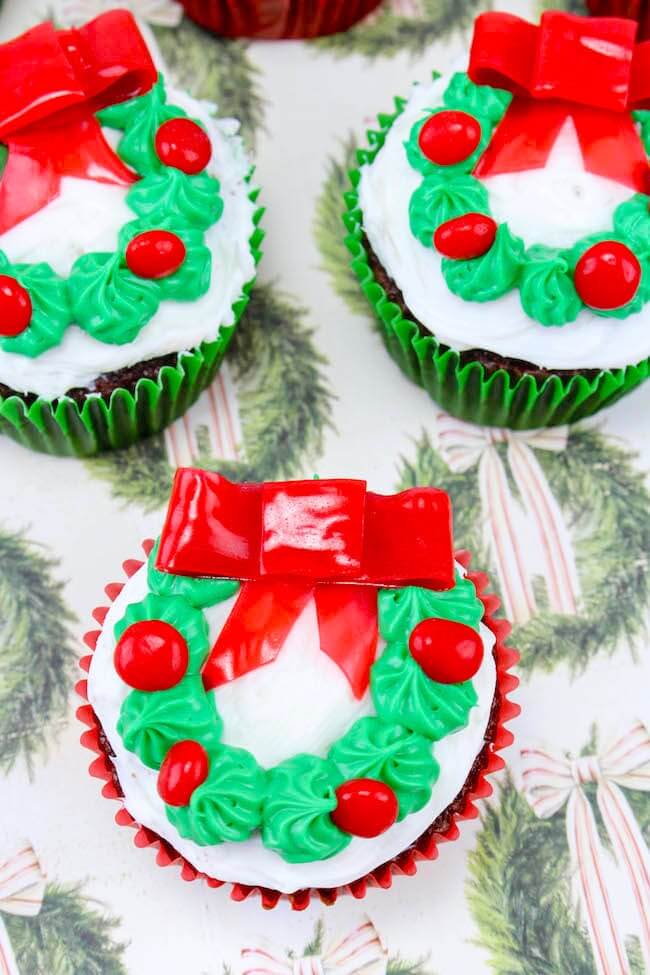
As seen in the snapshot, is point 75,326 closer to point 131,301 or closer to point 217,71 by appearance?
point 131,301

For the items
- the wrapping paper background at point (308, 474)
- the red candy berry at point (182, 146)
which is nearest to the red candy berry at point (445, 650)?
the wrapping paper background at point (308, 474)

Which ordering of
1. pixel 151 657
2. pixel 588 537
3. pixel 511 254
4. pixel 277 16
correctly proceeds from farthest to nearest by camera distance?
Result: 1. pixel 277 16
2. pixel 588 537
3. pixel 511 254
4. pixel 151 657

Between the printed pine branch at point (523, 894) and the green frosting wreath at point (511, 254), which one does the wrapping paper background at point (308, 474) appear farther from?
the green frosting wreath at point (511, 254)

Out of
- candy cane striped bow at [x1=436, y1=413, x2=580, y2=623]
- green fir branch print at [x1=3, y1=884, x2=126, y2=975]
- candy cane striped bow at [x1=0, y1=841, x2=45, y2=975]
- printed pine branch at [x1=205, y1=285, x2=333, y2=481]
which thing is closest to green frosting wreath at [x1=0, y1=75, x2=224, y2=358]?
printed pine branch at [x1=205, y1=285, x2=333, y2=481]

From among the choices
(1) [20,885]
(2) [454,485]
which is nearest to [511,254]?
(2) [454,485]

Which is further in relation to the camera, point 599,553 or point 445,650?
point 599,553

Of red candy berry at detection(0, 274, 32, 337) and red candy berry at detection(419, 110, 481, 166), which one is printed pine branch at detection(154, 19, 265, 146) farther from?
red candy berry at detection(0, 274, 32, 337)

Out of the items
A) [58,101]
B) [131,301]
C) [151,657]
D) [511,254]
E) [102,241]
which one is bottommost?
[151,657]
